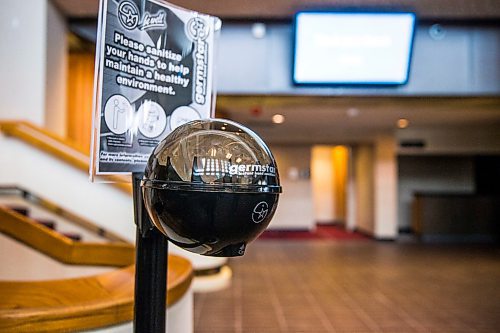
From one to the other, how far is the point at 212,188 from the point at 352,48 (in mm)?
5107

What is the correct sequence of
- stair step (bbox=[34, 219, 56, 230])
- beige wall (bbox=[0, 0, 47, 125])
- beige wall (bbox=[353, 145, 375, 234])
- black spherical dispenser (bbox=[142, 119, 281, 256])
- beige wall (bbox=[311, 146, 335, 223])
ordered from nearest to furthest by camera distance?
black spherical dispenser (bbox=[142, 119, 281, 256])
stair step (bbox=[34, 219, 56, 230])
beige wall (bbox=[0, 0, 47, 125])
beige wall (bbox=[353, 145, 375, 234])
beige wall (bbox=[311, 146, 335, 223])

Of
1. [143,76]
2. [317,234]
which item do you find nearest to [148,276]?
[143,76]

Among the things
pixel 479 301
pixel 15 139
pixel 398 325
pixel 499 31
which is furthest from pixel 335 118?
pixel 15 139

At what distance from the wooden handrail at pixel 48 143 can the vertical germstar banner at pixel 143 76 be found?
9.63 feet

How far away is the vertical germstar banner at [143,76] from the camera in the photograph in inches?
43.1

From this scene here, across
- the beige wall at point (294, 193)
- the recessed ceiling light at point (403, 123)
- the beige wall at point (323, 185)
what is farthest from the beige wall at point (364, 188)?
the beige wall at point (323, 185)

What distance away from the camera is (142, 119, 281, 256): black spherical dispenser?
0.90 m

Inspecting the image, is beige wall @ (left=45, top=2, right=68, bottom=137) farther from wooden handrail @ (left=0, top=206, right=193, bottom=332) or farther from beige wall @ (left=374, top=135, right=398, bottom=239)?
beige wall @ (left=374, top=135, right=398, bottom=239)

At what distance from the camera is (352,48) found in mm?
5602

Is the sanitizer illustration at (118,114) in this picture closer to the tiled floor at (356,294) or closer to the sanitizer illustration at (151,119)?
the sanitizer illustration at (151,119)

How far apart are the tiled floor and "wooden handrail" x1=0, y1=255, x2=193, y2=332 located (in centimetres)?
228

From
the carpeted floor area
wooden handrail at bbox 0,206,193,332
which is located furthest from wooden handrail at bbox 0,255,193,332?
the carpeted floor area

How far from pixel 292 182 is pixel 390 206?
3.05 metres

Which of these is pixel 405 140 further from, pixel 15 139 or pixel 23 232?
pixel 23 232
